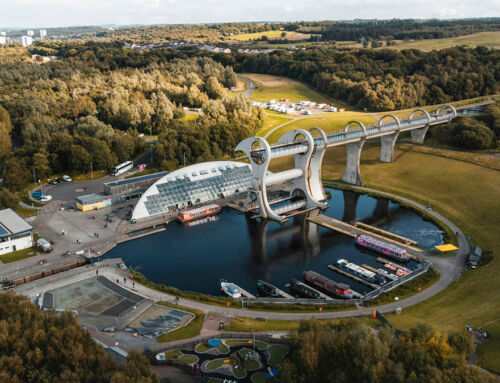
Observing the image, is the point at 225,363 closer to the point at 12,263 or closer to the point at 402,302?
the point at 402,302

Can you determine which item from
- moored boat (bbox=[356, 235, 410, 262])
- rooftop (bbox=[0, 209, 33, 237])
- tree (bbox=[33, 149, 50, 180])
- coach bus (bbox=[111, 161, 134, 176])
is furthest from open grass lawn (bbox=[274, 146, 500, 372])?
tree (bbox=[33, 149, 50, 180])

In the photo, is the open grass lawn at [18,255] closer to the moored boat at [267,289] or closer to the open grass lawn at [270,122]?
the moored boat at [267,289]

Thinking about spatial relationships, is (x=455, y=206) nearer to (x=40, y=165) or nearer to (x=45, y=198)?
(x=45, y=198)

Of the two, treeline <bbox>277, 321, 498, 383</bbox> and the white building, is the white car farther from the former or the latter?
treeline <bbox>277, 321, 498, 383</bbox>

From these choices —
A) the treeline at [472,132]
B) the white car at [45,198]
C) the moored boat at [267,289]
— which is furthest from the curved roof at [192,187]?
the treeline at [472,132]

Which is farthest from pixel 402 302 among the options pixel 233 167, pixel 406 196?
pixel 233 167
